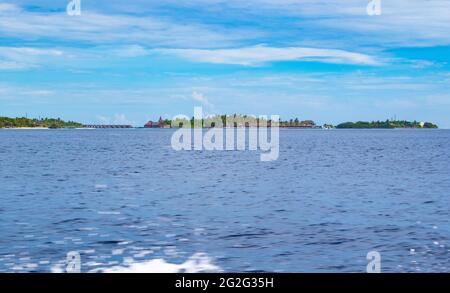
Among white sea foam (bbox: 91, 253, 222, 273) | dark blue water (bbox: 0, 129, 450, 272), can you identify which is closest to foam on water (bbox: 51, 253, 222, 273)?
white sea foam (bbox: 91, 253, 222, 273)

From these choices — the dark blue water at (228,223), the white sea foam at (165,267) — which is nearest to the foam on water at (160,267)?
the white sea foam at (165,267)

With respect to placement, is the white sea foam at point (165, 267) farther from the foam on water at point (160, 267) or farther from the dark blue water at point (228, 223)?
the dark blue water at point (228, 223)

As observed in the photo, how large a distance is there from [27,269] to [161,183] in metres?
37.8

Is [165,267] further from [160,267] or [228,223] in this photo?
[228,223]

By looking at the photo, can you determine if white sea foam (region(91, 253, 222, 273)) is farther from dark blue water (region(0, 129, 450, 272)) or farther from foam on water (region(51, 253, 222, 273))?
dark blue water (region(0, 129, 450, 272))

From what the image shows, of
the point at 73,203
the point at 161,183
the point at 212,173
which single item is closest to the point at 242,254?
the point at 73,203

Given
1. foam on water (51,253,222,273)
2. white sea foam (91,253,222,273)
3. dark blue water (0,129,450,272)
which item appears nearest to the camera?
foam on water (51,253,222,273)

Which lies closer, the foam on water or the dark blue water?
the foam on water

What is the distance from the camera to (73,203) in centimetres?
4397

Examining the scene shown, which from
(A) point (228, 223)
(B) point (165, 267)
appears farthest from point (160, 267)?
(A) point (228, 223)

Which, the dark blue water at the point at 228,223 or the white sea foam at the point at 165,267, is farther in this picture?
the dark blue water at the point at 228,223

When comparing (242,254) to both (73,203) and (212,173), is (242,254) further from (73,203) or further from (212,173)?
(212,173)

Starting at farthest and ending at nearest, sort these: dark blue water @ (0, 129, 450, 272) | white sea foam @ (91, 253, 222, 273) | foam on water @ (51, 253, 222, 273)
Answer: dark blue water @ (0, 129, 450, 272) < white sea foam @ (91, 253, 222, 273) < foam on water @ (51, 253, 222, 273)
